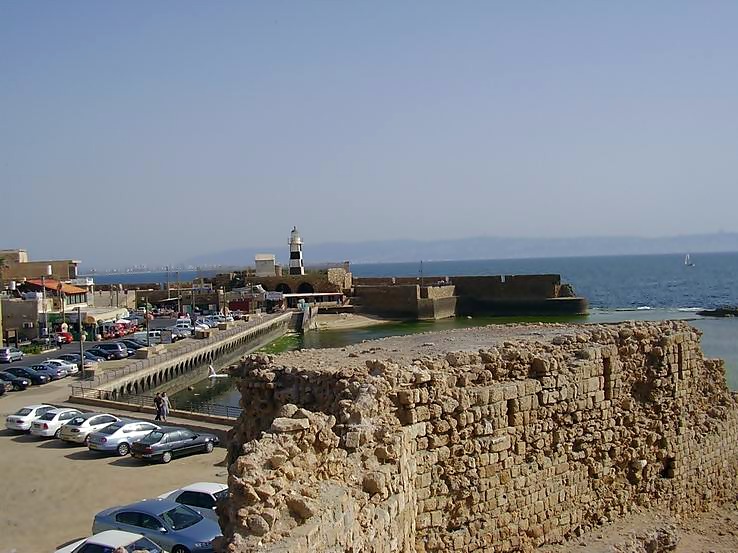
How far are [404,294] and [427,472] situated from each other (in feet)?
227

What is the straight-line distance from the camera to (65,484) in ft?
57.6

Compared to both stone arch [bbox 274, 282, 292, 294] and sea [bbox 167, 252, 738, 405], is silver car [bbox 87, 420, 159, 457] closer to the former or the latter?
sea [bbox 167, 252, 738, 405]

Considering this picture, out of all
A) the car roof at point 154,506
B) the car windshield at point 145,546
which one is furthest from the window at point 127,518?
the car windshield at point 145,546

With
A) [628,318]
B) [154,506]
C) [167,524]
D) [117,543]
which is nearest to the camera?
[117,543]

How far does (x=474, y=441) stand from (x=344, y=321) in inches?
2588

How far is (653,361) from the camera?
41.1 ft

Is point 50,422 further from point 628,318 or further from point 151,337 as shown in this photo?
point 628,318

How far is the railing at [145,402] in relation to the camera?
3042 centimetres

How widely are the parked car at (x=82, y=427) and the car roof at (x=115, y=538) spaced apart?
10752mm

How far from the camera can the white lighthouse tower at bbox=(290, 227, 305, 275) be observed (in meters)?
90.9

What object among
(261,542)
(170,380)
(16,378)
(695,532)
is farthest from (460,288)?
(261,542)

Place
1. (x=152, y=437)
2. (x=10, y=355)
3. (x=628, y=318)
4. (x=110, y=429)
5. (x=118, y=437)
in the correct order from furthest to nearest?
(x=628, y=318), (x=10, y=355), (x=110, y=429), (x=118, y=437), (x=152, y=437)

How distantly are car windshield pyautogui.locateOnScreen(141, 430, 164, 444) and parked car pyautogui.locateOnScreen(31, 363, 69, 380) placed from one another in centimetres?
1757

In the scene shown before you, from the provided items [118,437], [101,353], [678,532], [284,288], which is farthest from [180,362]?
[284,288]
